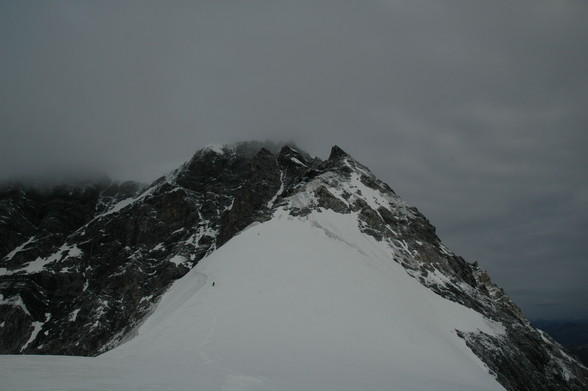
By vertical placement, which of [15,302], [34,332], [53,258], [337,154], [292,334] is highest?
[337,154]

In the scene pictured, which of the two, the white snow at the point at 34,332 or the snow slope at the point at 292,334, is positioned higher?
the snow slope at the point at 292,334

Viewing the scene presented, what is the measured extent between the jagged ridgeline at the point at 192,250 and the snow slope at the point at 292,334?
5.87m

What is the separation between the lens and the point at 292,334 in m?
18.8

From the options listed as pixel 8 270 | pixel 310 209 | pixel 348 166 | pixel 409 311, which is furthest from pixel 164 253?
pixel 409 311

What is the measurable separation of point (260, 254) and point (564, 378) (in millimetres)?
36380

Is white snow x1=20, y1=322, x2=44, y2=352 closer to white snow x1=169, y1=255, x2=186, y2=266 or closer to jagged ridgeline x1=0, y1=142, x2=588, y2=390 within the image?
jagged ridgeline x1=0, y1=142, x2=588, y2=390

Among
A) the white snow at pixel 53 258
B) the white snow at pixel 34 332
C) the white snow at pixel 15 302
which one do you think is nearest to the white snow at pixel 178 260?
the white snow at pixel 34 332

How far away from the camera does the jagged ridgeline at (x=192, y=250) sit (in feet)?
132

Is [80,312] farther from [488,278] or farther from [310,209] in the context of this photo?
[488,278]

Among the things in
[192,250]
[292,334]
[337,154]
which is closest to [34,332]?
[192,250]

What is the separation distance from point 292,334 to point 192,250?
360 feet

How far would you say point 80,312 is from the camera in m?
110

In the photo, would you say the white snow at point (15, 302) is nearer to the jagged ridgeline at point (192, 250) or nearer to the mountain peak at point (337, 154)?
the jagged ridgeline at point (192, 250)

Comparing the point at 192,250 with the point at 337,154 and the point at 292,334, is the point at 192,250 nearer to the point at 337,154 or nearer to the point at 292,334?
the point at 337,154
